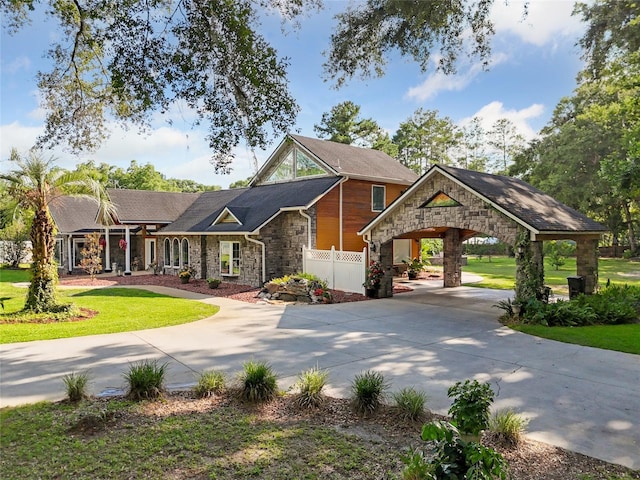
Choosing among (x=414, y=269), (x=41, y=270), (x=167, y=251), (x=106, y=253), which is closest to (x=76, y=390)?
(x=41, y=270)

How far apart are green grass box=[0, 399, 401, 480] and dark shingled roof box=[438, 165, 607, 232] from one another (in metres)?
9.57

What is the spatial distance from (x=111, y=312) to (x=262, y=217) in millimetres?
8036

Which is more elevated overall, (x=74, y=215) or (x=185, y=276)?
(x=74, y=215)

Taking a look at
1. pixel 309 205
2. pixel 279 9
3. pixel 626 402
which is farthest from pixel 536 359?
pixel 309 205

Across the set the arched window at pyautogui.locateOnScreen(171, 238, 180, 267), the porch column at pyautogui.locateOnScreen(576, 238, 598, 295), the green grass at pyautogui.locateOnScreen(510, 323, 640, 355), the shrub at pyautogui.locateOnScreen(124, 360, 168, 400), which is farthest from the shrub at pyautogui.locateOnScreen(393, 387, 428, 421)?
the arched window at pyautogui.locateOnScreen(171, 238, 180, 267)

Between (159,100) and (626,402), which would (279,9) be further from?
(626,402)

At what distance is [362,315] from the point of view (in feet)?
41.8

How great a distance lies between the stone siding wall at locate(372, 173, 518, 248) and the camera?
12547 millimetres

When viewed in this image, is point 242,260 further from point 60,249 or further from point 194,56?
point 60,249

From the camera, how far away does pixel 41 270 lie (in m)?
11.8

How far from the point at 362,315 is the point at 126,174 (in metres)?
47.0

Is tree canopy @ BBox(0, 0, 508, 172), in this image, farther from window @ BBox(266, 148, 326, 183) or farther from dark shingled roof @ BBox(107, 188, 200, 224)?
dark shingled roof @ BBox(107, 188, 200, 224)

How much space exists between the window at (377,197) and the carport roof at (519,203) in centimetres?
592

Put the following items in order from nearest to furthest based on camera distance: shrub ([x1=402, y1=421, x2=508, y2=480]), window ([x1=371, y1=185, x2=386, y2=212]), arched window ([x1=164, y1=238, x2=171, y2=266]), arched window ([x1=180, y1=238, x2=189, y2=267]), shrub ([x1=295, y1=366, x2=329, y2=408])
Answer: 1. shrub ([x1=402, y1=421, x2=508, y2=480])
2. shrub ([x1=295, y1=366, x2=329, y2=408])
3. window ([x1=371, y1=185, x2=386, y2=212])
4. arched window ([x1=180, y1=238, x2=189, y2=267])
5. arched window ([x1=164, y1=238, x2=171, y2=266])
